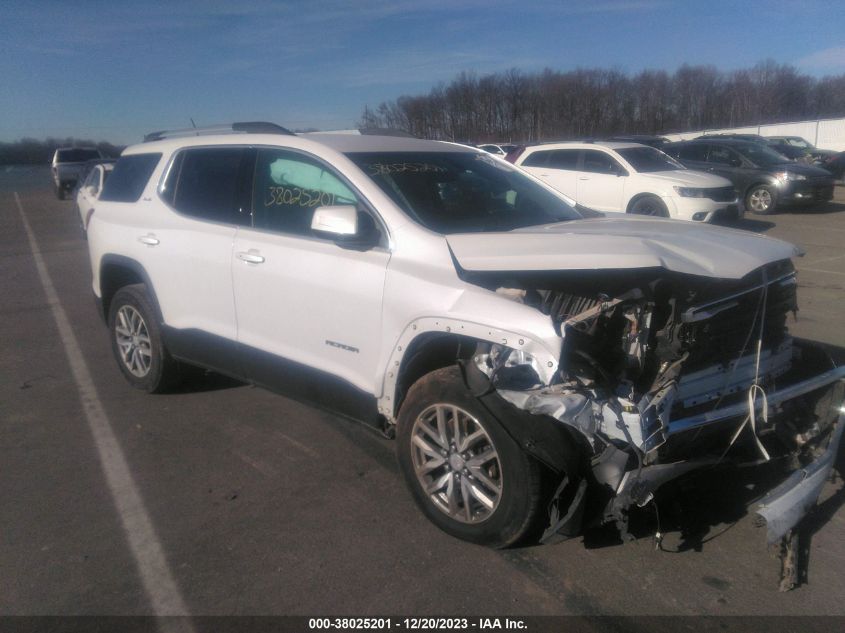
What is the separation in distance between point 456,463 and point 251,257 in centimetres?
184

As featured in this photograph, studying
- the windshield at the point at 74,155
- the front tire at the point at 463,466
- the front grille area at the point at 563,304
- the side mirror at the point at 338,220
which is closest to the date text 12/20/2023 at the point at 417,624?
the front tire at the point at 463,466

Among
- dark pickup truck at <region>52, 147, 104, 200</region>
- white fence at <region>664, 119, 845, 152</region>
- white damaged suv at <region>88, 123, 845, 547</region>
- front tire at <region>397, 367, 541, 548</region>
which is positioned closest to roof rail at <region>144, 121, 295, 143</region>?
white damaged suv at <region>88, 123, 845, 547</region>

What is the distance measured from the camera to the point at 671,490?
3225 mm

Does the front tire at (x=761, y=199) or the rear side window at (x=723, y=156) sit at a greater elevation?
the rear side window at (x=723, y=156)

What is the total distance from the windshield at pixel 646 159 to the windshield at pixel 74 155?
24.3 m

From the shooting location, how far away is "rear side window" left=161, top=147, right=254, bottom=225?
15.2 feet

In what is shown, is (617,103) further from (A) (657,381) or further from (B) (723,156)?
(A) (657,381)

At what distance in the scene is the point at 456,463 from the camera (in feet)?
11.2

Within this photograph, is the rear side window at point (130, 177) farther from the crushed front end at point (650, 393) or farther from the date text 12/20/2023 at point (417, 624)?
the date text 12/20/2023 at point (417, 624)

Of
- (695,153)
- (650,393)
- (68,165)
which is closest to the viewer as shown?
(650,393)

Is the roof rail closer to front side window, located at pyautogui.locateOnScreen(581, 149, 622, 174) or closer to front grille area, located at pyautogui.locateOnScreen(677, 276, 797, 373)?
front grille area, located at pyautogui.locateOnScreen(677, 276, 797, 373)

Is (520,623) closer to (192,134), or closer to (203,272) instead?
(203,272)

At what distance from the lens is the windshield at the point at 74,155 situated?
29.7m

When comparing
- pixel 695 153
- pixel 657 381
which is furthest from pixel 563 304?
pixel 695 153
